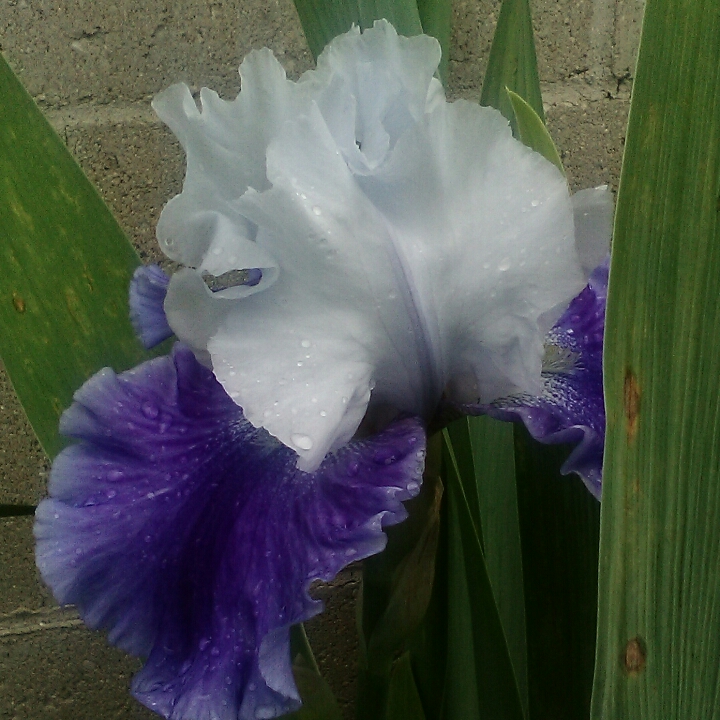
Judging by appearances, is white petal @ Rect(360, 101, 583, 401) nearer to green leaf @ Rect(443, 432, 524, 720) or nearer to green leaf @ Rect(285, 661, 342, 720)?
green leaf @ Rect(443, 432, 524, 720)

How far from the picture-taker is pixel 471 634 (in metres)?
0.38

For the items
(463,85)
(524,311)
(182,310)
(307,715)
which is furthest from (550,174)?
(463,85)

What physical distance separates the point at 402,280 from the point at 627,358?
4.0 inches

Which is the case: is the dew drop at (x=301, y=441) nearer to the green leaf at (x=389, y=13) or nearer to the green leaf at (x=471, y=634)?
the green leaf at (x=471, y=634)

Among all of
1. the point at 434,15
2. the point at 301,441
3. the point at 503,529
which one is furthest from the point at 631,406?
the point at 434,15

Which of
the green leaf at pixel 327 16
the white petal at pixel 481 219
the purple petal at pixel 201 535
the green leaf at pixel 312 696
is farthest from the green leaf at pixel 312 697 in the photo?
the green leaf at pixel 327 16

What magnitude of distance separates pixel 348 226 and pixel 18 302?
217mm

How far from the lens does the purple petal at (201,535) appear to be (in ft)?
0.86

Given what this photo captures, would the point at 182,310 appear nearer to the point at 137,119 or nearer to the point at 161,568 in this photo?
the point at 161,568

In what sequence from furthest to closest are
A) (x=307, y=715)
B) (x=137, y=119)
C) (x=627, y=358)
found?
(x=137, y=119) < (x=307, y=715) < (x=627, y=358)

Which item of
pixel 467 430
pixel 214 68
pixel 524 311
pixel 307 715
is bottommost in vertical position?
pixel 307 715

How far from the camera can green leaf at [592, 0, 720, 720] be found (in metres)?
0.22

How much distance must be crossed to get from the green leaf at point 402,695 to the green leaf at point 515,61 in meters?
0.36

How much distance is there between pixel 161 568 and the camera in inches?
11.2
